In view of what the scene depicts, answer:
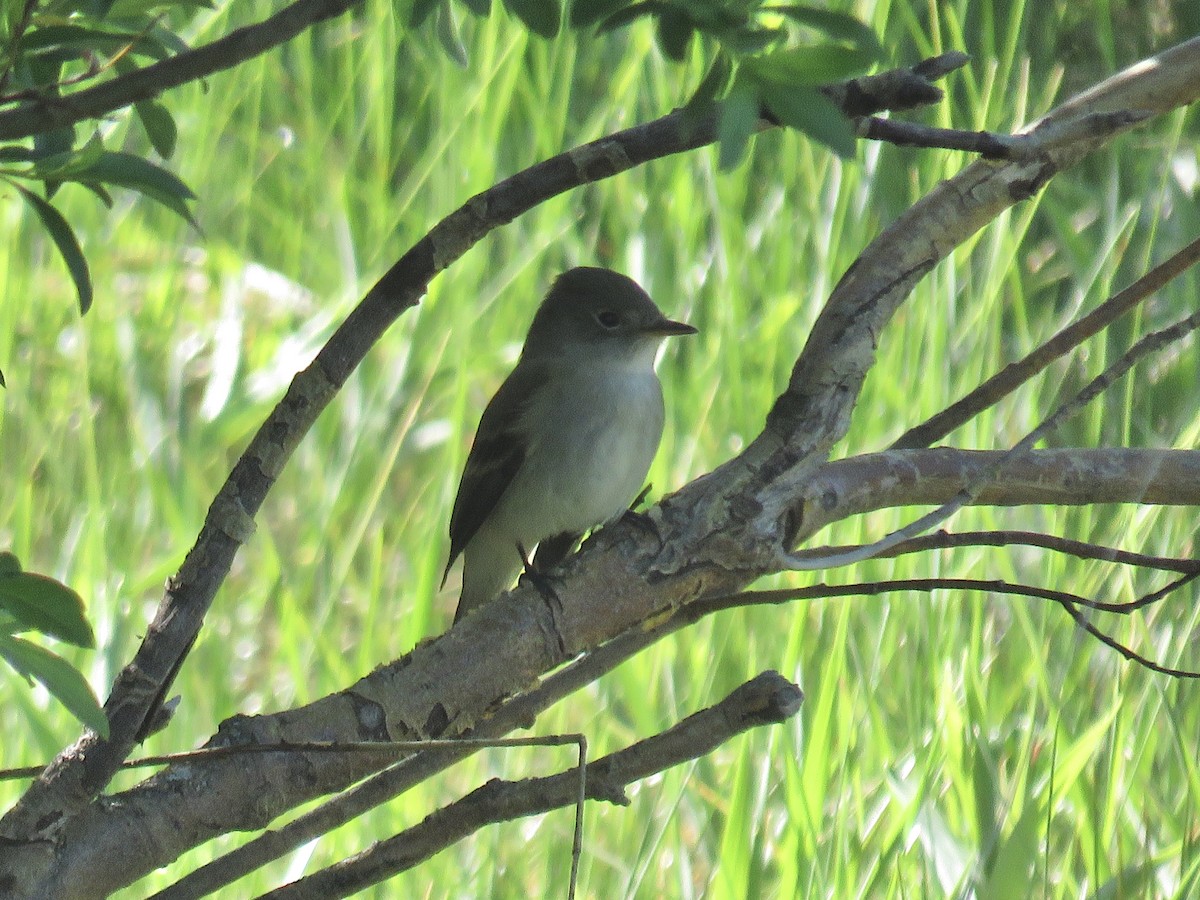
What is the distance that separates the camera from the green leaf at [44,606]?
3.32ft

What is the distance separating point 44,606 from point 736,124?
1.95 feet

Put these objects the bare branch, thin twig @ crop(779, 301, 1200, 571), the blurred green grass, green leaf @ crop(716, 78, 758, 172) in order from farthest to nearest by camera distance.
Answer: the blurred green grass < the bare branch < thin twig @ crop(779, 301, 1200, 571) < green leaf @ crop(716, 78, 758, 172)

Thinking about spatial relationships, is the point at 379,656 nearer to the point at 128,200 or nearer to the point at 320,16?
the point at 128,200

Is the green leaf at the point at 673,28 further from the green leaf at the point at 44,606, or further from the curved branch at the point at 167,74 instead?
the green leaf at the point at 44,606

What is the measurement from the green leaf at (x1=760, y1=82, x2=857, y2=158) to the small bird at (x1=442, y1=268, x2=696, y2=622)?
2131 mm

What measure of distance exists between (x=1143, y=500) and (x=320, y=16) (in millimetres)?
1350

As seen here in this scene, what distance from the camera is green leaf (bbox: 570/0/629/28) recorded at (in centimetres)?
104

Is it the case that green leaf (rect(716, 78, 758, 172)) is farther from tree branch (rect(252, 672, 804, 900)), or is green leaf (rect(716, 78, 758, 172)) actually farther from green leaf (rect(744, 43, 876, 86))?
tree branch (rect(252, 672, 804, 900))

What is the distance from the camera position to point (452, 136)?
3809 millimetres

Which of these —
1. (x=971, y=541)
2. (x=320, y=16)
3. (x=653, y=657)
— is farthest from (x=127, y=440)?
(x=320, y=16)

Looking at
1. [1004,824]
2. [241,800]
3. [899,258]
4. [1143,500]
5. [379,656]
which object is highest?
[379,656]

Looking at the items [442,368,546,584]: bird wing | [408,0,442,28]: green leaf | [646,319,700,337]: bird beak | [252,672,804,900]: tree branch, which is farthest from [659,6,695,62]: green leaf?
[442,368,546,584]: bird wing

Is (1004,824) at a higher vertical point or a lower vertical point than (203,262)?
lower

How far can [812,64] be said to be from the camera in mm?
976
